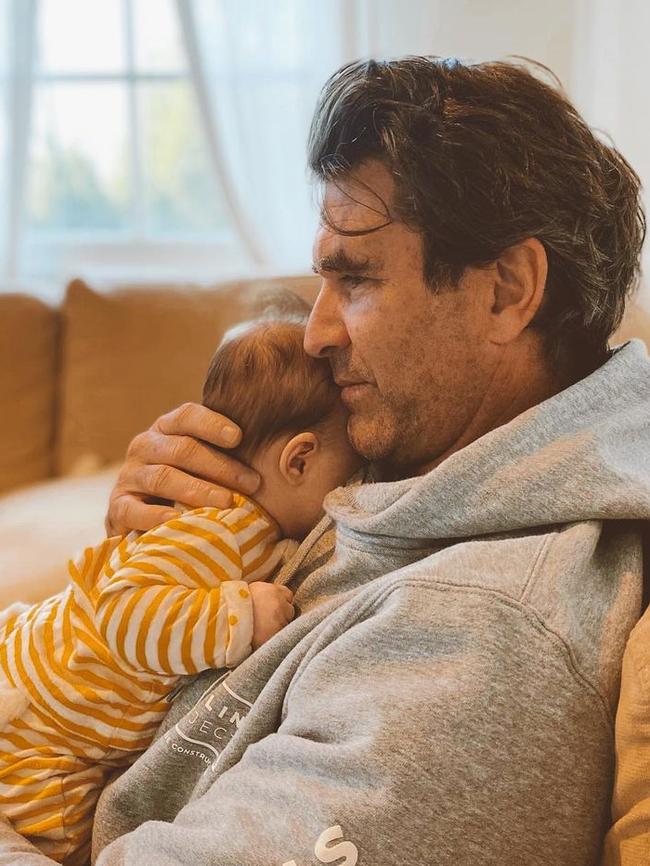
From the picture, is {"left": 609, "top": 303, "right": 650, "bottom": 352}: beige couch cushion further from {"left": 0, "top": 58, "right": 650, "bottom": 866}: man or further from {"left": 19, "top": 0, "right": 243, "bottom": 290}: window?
{"left": 19, "top": 0, "right": 243, "bottom": 290}: window

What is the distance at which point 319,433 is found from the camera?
135cm

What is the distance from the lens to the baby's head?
4.37ft

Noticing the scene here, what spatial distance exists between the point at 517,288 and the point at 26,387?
191 cm

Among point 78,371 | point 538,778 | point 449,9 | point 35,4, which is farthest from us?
point 35,4

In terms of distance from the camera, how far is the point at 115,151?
3701 millimetres

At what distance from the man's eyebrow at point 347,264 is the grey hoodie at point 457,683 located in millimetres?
283

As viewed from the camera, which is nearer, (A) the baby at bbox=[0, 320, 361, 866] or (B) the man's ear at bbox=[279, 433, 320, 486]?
(A) the baby at bbox=[0, 320, 361, 866]

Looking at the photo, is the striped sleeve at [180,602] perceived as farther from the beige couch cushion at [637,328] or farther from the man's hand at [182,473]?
the beige couch cushion at [637,328]

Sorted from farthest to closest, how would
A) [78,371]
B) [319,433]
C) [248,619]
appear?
[78,371]
[319,433]
[248,619]

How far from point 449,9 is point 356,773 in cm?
283

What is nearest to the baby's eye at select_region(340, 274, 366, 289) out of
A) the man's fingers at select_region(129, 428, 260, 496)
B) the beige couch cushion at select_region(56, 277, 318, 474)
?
the man's fingers at select_region(129, 428, 260, 496)

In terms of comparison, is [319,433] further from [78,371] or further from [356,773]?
[78,371]

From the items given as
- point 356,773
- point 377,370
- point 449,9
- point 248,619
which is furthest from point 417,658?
Result: point 449,9

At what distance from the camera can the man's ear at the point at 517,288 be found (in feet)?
4.05
